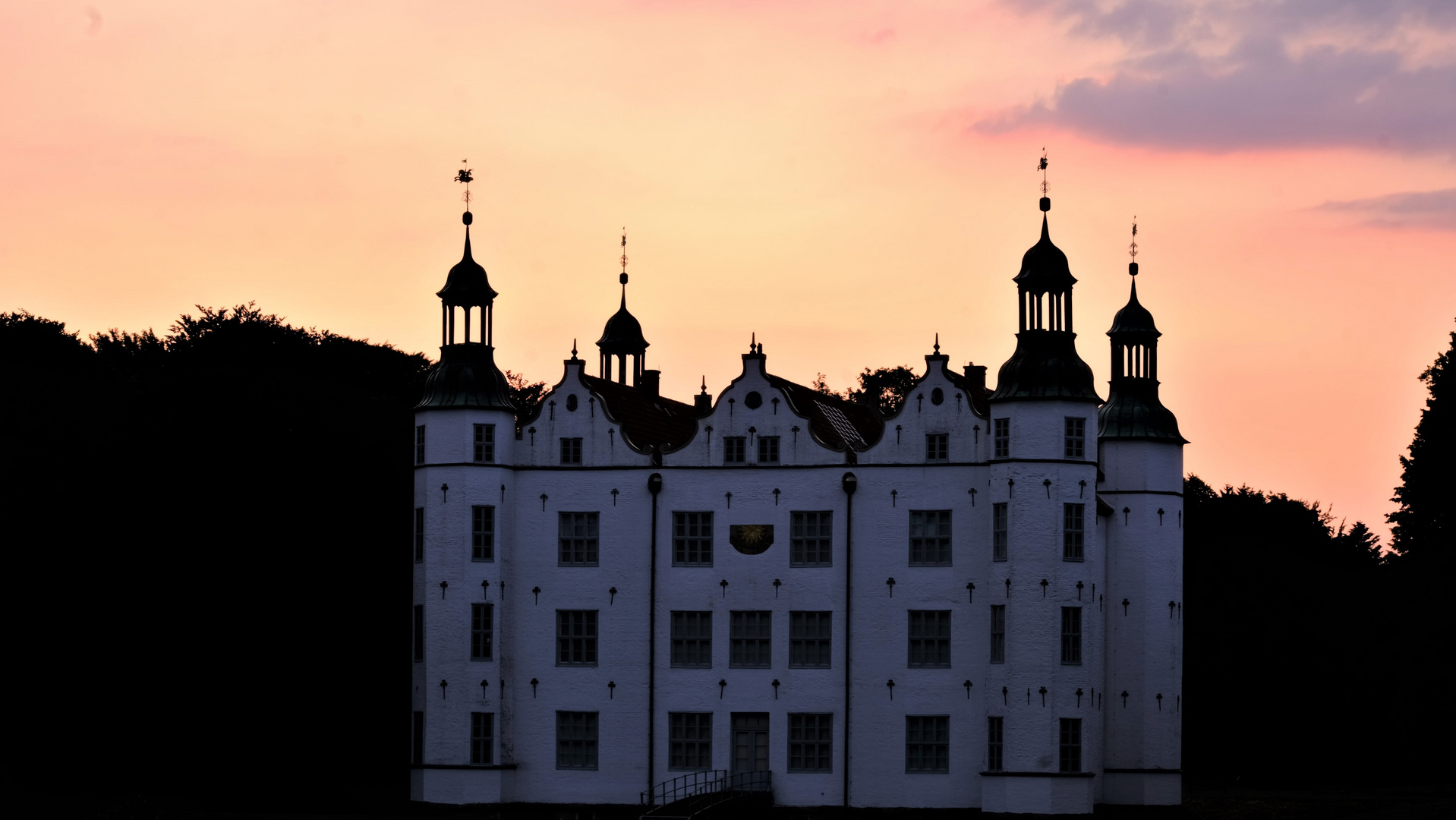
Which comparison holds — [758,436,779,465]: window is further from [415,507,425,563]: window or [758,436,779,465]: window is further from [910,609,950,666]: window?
[415,507,425,563]: window

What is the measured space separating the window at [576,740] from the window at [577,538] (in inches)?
176

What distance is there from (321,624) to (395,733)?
5.85m

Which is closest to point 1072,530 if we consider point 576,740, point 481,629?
point 576,740

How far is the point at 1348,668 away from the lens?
276 ft

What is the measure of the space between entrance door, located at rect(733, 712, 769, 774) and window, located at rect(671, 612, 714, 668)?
1941 millimetres

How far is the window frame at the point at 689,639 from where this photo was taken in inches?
2484

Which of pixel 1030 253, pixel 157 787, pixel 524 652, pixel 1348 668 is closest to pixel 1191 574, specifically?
pixel 1348 668

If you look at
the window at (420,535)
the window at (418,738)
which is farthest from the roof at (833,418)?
the window at (418,738)

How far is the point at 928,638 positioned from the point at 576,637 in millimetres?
10339

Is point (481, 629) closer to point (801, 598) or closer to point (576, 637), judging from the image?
point (576, 637)

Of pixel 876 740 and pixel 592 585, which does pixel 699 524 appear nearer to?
pixel 592 585

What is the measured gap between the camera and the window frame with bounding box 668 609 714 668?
63094 mm

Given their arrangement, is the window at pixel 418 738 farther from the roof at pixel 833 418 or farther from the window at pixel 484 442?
the roof at pixel 833 418

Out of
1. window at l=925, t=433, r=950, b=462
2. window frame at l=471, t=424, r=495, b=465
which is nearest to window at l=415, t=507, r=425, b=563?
window frame at l=471, t=424, r=495, b=465
